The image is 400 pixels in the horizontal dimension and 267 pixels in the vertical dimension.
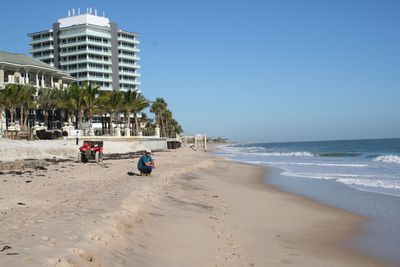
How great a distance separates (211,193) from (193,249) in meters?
8.46

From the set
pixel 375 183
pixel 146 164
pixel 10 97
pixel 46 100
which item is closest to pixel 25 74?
pixel 46 100

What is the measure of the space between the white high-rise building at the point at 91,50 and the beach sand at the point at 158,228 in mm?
95287

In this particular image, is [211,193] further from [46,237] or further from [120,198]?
[46,237]

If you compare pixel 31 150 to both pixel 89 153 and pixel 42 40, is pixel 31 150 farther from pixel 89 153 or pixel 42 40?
pixel 42 40

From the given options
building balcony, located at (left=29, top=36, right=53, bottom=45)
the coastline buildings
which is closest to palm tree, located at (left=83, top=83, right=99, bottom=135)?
the coastline buildings

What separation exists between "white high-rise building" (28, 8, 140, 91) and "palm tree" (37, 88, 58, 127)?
4774 centimetres

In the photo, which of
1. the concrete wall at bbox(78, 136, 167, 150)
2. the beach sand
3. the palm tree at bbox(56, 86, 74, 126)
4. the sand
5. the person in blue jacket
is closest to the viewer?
the beach sand

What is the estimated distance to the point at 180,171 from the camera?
23.8m

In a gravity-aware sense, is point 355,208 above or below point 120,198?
below

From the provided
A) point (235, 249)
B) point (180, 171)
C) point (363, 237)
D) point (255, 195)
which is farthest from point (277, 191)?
point (235, 249)

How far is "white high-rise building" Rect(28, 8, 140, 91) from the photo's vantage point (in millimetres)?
106000

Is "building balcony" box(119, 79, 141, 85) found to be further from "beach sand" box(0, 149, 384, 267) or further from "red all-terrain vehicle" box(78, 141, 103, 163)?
"beach sand" box(0, 149, 384, 267)

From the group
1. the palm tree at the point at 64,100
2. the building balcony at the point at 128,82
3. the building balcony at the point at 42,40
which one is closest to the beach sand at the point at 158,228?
the palm tree at the point at 64,100

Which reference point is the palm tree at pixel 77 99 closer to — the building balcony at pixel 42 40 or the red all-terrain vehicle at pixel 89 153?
the red all-terrain vehicle at pixel 89 153
